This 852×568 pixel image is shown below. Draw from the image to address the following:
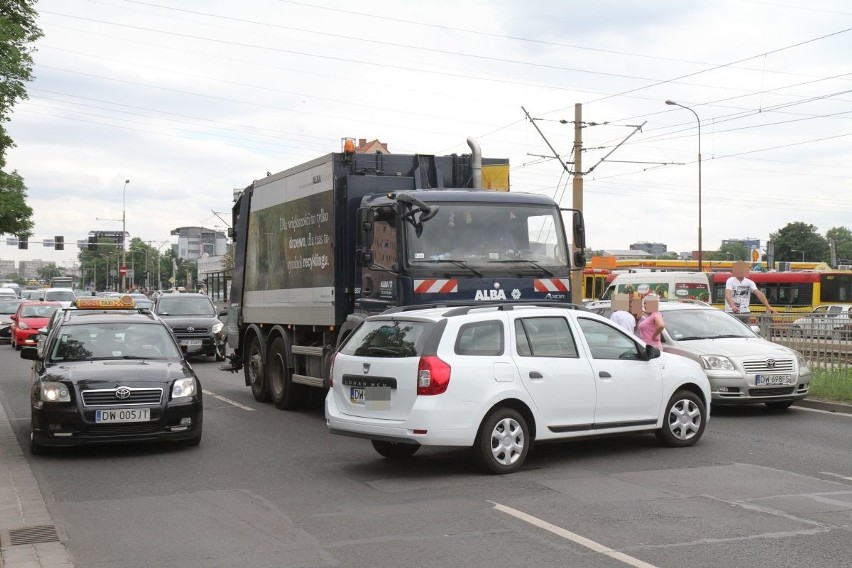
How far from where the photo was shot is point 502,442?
30.7 ft

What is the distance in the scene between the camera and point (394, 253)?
11914mm

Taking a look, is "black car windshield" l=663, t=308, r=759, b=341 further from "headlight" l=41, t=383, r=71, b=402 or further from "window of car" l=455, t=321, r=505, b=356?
"headlight" l=41, t=383, r=71, b=402

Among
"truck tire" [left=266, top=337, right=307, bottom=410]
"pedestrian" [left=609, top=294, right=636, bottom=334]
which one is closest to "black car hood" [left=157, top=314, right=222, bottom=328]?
"truck tire" [left=266, top=337, right=307, bottom=410]

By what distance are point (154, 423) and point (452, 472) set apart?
10.7 feet

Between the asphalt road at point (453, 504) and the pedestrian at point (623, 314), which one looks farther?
the pedestrian at point (623, 314)

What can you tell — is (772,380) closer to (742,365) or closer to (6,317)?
(742,365)

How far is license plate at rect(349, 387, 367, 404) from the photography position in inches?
379

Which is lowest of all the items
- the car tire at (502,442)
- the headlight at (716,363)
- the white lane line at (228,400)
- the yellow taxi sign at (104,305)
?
the white lane line at (228,400)

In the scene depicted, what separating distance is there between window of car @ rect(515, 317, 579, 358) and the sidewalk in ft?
14.3

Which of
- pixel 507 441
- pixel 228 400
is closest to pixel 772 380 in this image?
pixel 507 441

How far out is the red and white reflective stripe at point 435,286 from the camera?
11.6 m

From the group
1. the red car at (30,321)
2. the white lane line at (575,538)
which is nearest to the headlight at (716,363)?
the white lane line at (575,538)

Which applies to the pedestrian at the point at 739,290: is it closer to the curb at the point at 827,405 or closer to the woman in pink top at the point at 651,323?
the curb at the point at 827,405

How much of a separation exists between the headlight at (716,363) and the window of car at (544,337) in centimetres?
460
